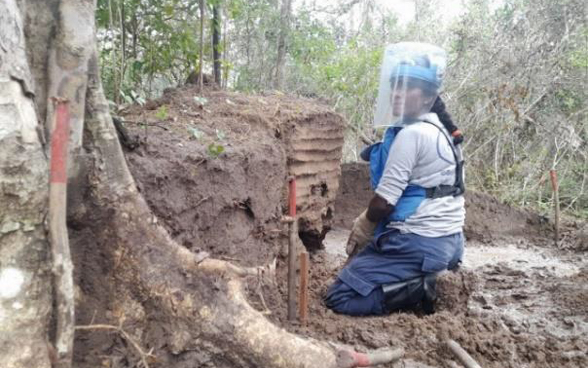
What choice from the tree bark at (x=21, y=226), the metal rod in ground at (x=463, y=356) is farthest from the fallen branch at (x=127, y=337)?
the metal rod in ground at (x=463, y=356)

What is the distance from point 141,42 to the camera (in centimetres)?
455

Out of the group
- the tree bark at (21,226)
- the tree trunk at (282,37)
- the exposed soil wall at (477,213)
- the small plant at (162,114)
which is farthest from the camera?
the tree trunk at (282,37)

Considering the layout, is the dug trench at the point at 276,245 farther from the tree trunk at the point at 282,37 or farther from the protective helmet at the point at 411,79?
the tree trunk at the point at 282,37

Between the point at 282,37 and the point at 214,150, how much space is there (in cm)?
567

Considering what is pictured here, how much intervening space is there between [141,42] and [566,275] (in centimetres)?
429

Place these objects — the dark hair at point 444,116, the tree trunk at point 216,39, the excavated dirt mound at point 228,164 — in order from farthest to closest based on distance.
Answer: the tree trunk at point 216,39, the dark hair at point 444,116, the excavated dirt mound at point 228,164

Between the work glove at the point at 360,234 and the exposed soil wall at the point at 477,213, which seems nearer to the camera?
the work glove at the point at 360,234

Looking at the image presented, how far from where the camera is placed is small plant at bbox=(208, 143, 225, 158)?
10.4 ft

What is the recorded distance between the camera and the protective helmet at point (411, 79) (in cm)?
405

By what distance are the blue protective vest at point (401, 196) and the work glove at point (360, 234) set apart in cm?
10

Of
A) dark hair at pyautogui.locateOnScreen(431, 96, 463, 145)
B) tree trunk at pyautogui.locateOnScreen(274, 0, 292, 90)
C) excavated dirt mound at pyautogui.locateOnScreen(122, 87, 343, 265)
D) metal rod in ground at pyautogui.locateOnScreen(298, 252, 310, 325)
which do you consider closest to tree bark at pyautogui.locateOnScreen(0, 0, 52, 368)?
excavated dirt mound at pyautogui.locateOnScreen(122, 87, 343, 265)

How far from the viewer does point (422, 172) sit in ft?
13.0

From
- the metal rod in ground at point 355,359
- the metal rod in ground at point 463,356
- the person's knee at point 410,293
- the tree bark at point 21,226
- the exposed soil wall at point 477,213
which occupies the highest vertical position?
the tree bark at point 21,226

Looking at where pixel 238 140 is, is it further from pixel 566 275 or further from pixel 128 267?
pixel 566 275
